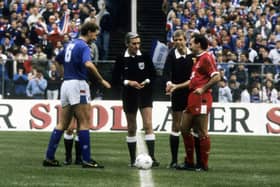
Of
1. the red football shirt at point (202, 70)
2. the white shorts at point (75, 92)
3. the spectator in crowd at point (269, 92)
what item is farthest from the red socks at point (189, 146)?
the spectator in crowd at point (269, 92)

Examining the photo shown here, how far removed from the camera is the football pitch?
12.8m

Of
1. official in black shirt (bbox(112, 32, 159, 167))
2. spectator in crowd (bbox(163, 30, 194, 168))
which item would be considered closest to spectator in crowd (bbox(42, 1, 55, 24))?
official in black shirt (bbox(112, 32, 159, 167))

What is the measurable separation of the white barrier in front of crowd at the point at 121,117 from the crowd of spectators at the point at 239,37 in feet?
1.05

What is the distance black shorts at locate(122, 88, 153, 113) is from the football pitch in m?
0.96

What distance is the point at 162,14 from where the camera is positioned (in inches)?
1325

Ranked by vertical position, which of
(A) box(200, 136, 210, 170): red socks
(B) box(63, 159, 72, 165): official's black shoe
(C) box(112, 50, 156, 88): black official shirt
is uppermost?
(C) box(112, 50, 156, 88): black official shirt

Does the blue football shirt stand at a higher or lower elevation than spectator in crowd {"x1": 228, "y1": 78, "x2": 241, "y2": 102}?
higher

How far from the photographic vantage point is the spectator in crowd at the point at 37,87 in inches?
1061

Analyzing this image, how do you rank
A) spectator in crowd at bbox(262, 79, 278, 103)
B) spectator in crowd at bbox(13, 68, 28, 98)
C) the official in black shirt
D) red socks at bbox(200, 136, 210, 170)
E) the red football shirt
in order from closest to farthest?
the red football shirt
red socks at bbox(200, 136, 210, 170)
the official in black shirt
spectator in crowd at bbox(262, 79, 278, 103)
spectator in crowd at bbox(13, 68, 28, 98)

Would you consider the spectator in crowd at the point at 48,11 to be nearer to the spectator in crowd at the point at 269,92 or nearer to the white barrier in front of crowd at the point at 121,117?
the white barrier in front of crowd at the point at 121,117

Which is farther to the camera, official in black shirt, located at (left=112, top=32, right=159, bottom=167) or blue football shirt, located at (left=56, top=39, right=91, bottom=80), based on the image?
official in black shirt, located at (left=112, top=32, right=159, bottom=167)

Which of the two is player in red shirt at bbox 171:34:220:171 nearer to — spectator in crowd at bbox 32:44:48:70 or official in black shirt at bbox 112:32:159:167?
official in black shirt at bbox 112:32:159:167

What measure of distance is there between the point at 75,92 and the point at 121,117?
1249cm

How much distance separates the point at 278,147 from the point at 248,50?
388 inches
